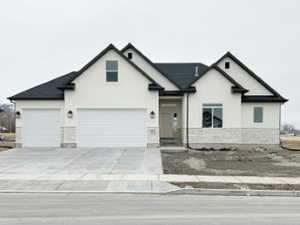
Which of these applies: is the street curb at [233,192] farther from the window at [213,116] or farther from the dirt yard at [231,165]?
the window at [213,116]

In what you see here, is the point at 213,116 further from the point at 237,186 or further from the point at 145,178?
the point at 237,186

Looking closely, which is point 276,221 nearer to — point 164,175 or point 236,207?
point 236,207

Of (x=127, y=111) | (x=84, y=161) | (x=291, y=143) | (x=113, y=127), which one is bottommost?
(x=291, y=143)

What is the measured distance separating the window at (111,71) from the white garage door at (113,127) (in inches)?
88.2

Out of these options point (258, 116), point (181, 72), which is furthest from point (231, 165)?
point (181, 72)

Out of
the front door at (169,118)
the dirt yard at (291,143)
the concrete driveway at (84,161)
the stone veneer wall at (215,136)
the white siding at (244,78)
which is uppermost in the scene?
the white siding at (244,78)

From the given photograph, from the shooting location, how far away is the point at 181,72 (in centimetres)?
2694

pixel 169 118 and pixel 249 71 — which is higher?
pixel 249 71

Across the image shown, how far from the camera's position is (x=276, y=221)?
22.2 feet

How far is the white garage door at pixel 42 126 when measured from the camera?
880 inches

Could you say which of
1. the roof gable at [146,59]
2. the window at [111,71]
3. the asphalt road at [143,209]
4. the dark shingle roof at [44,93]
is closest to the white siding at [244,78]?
the roof gable at [146,59]

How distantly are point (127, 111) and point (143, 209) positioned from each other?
14711 millimetres

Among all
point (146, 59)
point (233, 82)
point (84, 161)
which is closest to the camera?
point (84, 161)

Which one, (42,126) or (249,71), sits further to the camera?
(249,71)
